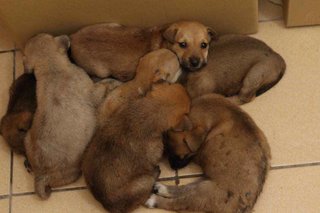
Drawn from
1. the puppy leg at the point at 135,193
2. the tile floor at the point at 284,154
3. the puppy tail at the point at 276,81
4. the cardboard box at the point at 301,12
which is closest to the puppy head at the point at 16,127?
the tile floor at the point at 284,154

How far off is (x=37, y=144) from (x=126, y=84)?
18.4 inches

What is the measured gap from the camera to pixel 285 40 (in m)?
2.62

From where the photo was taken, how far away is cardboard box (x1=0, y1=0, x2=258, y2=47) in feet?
7.70

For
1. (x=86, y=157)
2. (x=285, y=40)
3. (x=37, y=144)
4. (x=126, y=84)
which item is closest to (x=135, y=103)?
(x=126, y=84)

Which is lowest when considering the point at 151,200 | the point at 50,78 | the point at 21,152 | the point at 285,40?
Answer: the point at 151,200

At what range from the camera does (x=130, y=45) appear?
2.37 m

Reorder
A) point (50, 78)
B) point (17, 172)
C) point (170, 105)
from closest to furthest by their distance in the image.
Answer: point (170, 105), point (50, 78), point (17, 172)

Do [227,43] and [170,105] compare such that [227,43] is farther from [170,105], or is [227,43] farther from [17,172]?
[17,172]

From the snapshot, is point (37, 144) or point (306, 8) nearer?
point (37, 144)

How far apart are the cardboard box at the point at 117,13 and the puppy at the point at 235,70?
13 centimetres

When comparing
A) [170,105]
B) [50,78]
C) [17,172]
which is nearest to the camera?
[170,105]

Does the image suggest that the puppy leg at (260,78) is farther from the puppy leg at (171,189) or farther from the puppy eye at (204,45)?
the puppy leg at (171,189)

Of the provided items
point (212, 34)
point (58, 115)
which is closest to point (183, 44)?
point (212, 34)

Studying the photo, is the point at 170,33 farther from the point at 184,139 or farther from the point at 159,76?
the point at 184,139
